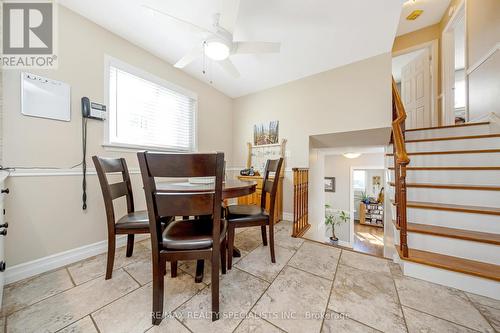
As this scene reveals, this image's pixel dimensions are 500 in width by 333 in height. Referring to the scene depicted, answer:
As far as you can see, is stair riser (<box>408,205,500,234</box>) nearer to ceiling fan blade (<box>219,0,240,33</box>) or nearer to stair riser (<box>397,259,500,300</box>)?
stair riser (<box>397,259,500,300</box>)

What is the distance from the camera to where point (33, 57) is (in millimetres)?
1487

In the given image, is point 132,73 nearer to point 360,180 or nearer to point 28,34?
point 28,34

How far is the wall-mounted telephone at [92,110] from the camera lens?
169 cm

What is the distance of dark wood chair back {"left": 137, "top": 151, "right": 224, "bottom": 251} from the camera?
0.87 metres

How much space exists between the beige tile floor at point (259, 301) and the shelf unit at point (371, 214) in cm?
519

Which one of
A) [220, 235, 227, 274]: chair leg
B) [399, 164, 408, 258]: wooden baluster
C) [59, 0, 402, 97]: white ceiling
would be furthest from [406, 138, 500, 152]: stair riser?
[220, 235, 227, 274]: chair leg

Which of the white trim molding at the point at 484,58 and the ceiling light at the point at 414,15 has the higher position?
the ceiling light at the point at 414,15

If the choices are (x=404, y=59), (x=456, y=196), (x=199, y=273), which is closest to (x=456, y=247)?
(x=456, y=196)

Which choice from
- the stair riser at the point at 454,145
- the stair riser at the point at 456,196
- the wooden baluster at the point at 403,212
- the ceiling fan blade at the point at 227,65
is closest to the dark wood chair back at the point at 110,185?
the ceiling fan blade at the point at 227,65

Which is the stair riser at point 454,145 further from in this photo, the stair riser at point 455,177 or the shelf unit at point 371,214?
the shelf unit at point 371,214

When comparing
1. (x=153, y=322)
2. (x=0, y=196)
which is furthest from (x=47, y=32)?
(x=153, y=322)

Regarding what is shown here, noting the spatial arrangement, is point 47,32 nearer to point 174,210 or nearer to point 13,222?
point 13,222

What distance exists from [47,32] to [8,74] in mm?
533

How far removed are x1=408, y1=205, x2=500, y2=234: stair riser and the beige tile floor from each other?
1.88 ft
